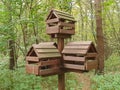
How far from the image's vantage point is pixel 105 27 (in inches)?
507

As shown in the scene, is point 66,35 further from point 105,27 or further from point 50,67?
point 105,27

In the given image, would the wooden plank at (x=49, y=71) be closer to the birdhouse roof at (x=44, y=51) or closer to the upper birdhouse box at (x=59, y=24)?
the birdhouse roof at (x=44, y=51)

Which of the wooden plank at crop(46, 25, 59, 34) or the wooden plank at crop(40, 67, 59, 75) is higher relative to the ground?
the wooden plank at crop(46, 25, 59, 34)

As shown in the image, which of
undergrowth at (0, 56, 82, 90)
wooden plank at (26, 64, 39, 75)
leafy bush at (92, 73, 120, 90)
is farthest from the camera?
undergrowth at (0, 56, 82, 90)

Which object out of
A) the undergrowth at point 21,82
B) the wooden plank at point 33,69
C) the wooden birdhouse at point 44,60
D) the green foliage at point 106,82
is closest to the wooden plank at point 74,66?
the wooden birdhouse at point 44,60

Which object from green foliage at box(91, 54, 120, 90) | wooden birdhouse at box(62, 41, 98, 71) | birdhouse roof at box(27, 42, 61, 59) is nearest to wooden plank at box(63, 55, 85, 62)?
wooden birdhouse at box(62, 41, 98, 71)

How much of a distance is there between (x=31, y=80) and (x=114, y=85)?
9.44ft

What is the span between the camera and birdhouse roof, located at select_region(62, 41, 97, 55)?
2.46 meters

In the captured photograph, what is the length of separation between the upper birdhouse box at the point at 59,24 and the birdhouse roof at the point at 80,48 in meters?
0.24

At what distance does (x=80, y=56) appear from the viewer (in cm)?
254

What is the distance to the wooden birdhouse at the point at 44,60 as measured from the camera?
7.99 feet

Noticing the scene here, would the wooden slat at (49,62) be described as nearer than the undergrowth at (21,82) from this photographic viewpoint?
Yes

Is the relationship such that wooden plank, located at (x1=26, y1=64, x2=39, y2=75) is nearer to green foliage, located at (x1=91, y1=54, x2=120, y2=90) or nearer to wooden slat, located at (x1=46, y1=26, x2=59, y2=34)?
wooden slat, located at (x1=46, y1=26, x2=59, y2=34)

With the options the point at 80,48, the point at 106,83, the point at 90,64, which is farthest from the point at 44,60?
the point at 106,83
